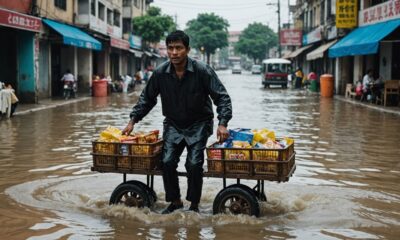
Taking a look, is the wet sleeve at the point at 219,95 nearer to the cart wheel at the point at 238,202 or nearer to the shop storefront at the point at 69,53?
the cart wheel at the point at 238,202

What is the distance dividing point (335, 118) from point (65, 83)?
14.4m

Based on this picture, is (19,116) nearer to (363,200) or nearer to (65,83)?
(65,83)

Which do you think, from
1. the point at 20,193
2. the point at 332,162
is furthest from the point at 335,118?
the point at 20,193

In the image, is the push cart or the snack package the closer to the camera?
the push cart

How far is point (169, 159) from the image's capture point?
607 cm

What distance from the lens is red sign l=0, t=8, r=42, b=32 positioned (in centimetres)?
1866

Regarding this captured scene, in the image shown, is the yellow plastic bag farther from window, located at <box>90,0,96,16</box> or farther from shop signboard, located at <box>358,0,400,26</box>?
window, located at <box>90,0,96,16</box>

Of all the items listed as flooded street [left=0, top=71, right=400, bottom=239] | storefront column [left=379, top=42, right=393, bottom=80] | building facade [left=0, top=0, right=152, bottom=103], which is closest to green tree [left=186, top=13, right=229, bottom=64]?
building facade [left=0, top=0, right=152, bottom=103]

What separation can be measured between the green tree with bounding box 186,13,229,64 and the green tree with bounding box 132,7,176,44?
51.8 metres

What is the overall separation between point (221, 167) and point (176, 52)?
1.29m

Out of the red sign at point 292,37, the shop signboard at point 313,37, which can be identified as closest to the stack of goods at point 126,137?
the shop signboard at point 313,37

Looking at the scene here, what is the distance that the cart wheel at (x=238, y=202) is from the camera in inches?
236

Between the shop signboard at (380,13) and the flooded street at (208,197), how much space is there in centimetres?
1075

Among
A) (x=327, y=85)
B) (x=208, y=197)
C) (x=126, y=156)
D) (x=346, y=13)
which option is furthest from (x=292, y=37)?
(x=126, y=156)
